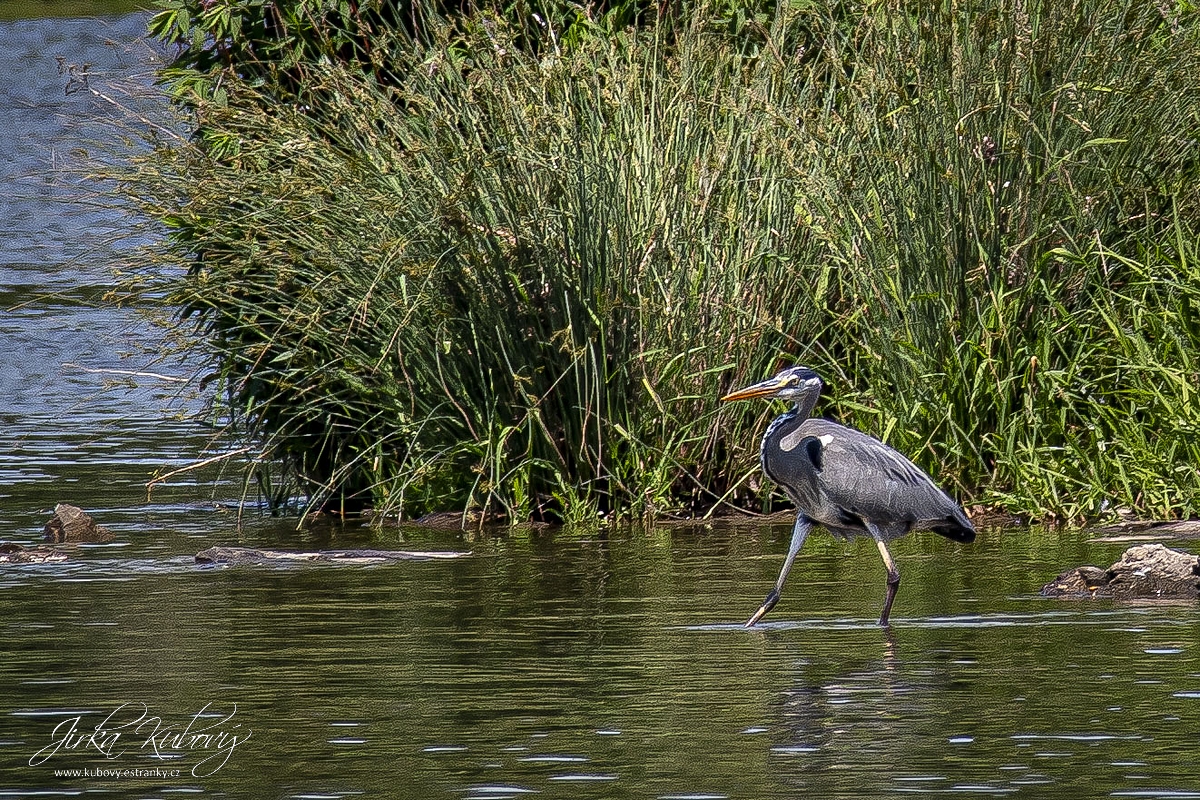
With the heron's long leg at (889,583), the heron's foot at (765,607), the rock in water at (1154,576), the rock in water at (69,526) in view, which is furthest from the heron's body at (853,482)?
the rock in water at (69,526)

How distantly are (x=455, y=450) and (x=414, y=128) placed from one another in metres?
1.77

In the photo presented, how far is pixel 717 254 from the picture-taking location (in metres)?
12.1

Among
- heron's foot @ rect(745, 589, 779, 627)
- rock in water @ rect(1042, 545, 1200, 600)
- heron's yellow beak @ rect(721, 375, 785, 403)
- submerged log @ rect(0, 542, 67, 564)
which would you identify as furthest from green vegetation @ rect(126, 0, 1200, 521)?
heron's foot @ rect(745, 589, 779, 627)

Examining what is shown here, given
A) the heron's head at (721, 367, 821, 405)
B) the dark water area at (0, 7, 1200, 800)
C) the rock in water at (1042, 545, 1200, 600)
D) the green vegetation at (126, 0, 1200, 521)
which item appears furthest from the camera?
the green vegetation at (126, 0, 1200, 521)

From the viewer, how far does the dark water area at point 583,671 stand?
6.00 meters

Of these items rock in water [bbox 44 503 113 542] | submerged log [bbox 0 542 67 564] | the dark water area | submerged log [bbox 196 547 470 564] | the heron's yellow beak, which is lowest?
the dark water area

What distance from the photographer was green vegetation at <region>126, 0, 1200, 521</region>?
11.5 m

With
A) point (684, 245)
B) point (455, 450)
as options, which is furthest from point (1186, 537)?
point (455, 450)

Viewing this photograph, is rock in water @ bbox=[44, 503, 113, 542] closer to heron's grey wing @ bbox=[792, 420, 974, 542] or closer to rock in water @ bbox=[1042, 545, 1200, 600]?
heron's grey wing @ bbox=[792, 420, 974, 542]

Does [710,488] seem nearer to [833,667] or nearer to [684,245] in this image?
[684,245]

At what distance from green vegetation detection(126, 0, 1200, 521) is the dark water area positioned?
1.97 feet

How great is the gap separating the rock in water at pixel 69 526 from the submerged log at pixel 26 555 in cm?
45

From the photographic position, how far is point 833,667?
7.54m

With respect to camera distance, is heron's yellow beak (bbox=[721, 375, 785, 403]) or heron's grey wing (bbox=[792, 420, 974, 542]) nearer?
heron's grey wing (bbox=[792, 420, 974, 542])
